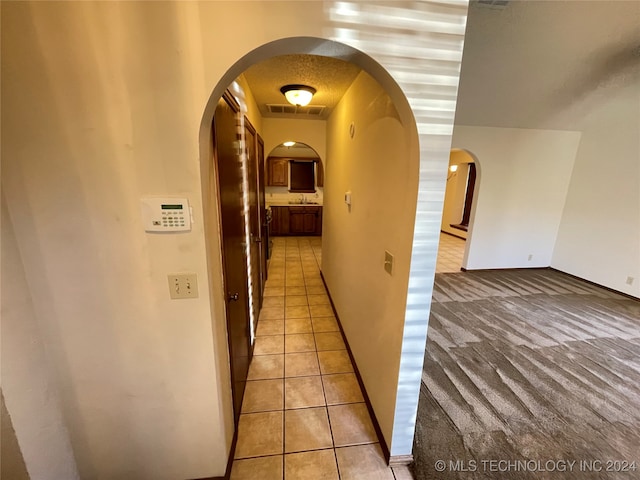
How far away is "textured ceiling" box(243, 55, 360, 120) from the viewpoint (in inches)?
78.0

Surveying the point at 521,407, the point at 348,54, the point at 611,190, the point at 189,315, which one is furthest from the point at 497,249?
the point at 189,315

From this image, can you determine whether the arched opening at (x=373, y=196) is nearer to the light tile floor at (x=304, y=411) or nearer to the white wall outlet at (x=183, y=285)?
the white wall outlet at (x=183, y=285)

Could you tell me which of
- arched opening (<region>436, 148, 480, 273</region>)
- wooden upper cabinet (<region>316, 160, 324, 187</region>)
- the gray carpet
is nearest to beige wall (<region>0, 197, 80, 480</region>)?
the gray carpet

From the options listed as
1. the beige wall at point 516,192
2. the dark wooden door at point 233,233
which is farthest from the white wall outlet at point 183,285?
the beige wall at point 516,192

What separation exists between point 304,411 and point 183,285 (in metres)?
1.34

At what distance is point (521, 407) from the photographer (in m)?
1.87

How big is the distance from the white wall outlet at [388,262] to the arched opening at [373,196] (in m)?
0.04

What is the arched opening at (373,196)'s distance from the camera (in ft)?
3.43

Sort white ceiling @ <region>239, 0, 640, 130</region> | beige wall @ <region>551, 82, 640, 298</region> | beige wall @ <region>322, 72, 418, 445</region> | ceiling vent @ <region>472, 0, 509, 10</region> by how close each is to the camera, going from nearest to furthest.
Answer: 1. beige wall @ <region>322, 72, 418, 445</region>
2. ceiling vent @ <region>472, 0, 509, 10</region>
3. white ceiling @ <region>239, 0, 640, 130</region>
4. beige wall @ <region>551, 82, 640, 298</region>

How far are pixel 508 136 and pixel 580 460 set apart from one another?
14.0 ft

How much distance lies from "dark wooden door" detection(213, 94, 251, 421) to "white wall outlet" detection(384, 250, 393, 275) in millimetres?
940

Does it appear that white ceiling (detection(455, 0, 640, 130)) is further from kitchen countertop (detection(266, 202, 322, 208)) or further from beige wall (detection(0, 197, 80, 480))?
kitchen countertop (detection(266, 202, 322, 208))

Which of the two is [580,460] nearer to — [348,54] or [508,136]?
[348,54]

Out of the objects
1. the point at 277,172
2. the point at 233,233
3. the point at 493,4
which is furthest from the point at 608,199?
the point at 277,172
